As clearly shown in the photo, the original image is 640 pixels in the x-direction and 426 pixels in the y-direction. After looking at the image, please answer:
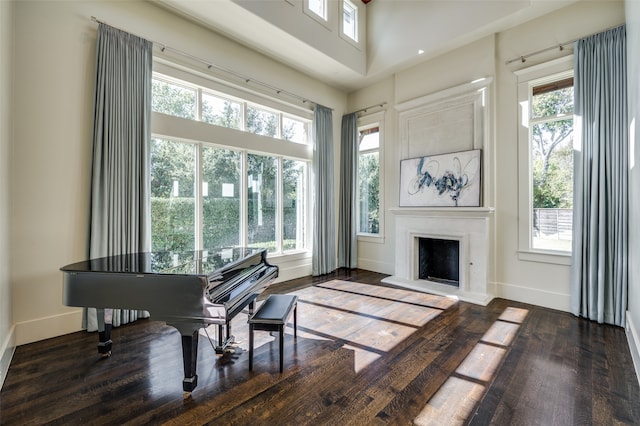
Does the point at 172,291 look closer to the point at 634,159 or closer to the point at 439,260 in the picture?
the point at 634,159

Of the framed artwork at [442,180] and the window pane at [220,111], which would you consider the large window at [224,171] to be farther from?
the framed artwork at [442,180]

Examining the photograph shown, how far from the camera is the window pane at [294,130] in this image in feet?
17.5

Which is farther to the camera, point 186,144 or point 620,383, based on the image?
point 186,144

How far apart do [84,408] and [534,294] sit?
16.0 ft

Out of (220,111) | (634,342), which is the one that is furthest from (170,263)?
(634,342)

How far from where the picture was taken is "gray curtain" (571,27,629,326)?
3.17 metres

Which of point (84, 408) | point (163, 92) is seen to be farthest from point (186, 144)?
point (84, 408)

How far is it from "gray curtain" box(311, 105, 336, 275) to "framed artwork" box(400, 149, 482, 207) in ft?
4.60

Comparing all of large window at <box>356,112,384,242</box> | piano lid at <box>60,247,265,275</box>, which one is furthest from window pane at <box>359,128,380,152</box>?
piano lid at <box>60,247,265,275</box>

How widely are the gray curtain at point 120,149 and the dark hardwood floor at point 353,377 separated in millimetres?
860

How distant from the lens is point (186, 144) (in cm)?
404

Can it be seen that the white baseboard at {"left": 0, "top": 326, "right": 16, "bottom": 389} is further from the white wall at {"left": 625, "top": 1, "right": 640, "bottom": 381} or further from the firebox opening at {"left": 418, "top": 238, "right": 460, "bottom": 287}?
the firebox opening at {"left": 418, "top": 238, "right": 460, "bottom": 287}

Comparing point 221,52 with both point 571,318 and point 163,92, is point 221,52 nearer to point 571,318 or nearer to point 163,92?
point 163,92

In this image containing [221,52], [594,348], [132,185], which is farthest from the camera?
[221,52]
